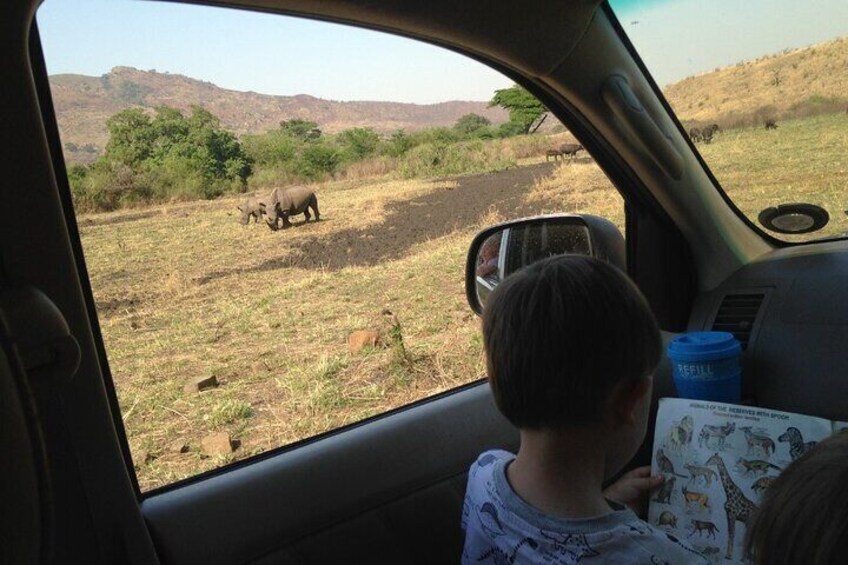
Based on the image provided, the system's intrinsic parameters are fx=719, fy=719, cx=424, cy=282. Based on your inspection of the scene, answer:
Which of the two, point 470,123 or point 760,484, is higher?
point 470,123

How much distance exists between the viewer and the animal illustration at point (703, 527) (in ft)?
6.10

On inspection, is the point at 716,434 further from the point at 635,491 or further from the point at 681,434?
the point at 635,491

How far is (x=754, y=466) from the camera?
6.14ft

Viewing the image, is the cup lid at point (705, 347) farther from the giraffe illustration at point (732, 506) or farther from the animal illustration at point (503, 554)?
the animal illustration at point (503, 554)

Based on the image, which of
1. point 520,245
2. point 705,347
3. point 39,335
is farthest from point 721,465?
point 39,335

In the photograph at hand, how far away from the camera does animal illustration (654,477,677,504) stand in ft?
6.51

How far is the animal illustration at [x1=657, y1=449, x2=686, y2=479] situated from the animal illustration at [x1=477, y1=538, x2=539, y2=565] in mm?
742

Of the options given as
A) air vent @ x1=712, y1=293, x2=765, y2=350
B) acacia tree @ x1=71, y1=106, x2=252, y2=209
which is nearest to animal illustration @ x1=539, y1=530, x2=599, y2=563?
air vent @ x1=712, y1=293, x2=765, y2=350

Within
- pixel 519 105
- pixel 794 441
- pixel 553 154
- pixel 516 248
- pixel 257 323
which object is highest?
pixel 519 105

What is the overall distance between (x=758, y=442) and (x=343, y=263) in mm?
2487

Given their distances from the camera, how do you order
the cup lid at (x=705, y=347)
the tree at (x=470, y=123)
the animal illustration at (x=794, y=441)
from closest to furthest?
the animal illustration at (x=794, y=441) < the cup lid at (x=705, y=347) < the tree at (x=470, y=123)

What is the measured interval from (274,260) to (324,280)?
0.29 meters

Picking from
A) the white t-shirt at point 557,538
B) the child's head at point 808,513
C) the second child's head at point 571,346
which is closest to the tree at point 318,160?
the second child's head at point 571,346

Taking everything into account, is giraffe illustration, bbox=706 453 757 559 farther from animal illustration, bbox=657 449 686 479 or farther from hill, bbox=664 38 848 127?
hill, bbox=664 38 848 127
